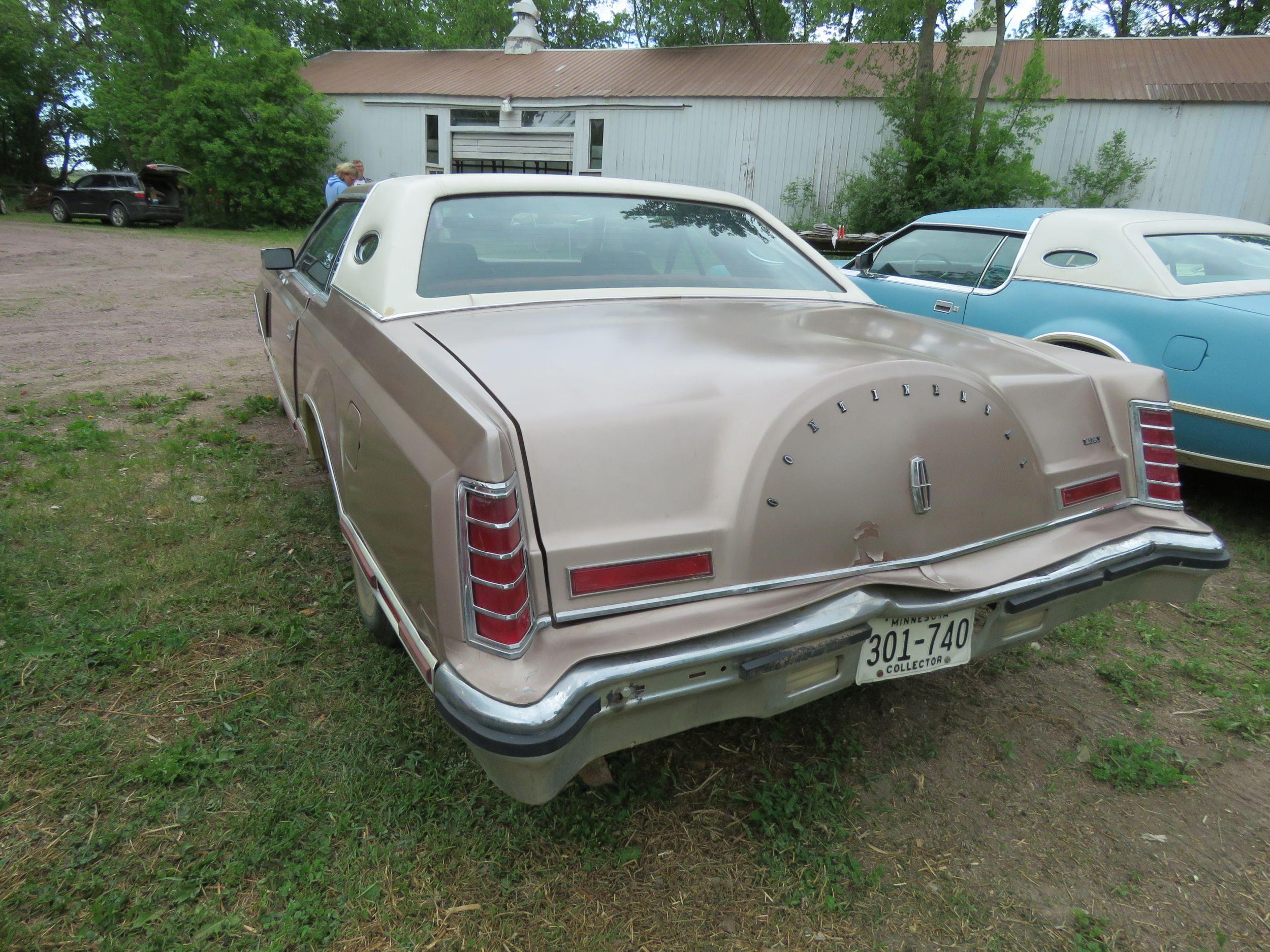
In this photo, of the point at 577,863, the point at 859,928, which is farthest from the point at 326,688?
the point at 859,928

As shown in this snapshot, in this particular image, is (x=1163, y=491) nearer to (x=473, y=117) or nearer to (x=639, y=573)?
(x=639, y=573)

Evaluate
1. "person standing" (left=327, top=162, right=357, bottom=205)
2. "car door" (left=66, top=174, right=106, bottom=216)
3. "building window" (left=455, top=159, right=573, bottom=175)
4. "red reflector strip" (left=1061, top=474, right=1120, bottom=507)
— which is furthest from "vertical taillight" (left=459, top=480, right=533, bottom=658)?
"car door" (left=66, top=174, right=106, bottom=216)

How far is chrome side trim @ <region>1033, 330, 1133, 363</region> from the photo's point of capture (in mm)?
4145

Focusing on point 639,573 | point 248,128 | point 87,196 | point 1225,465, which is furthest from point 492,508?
point 248,128

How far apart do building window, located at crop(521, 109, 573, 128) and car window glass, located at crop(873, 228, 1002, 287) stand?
712 inches

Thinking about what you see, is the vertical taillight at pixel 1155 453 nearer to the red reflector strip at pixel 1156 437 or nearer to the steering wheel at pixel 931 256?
the red reflector strip at pixel 1156 437

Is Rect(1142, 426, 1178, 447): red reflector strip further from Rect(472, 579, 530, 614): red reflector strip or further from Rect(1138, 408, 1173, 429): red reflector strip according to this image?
Rect(472, 579, 530, 614): red reflector strip

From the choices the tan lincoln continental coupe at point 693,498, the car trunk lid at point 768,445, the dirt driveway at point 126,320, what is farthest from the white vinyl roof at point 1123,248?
the dirt driveway at point 126,320

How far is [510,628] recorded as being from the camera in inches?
59.8

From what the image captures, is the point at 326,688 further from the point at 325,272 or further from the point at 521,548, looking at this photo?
the point at 325,272

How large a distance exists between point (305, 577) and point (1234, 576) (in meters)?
4.06

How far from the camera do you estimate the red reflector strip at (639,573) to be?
1568mm

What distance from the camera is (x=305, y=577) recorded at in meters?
3.16

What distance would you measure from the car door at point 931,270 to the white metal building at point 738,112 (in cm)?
1249
